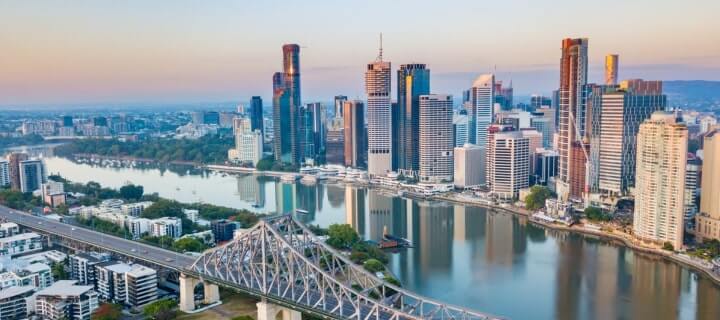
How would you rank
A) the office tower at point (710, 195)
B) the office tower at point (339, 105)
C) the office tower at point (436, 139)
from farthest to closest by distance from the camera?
the office tower at point (339, 105) → the office tower at point (436, 139) → the office tower at point (710, 195)

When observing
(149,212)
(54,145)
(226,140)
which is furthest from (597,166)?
(54,145)

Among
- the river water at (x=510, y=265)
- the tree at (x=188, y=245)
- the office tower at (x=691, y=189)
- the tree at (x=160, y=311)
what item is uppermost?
the office tower at (x=691, y=189)

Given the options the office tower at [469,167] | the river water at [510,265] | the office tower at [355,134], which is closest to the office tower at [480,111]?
the office tower at [355,134]

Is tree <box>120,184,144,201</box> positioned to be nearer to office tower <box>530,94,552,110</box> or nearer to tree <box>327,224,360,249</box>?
tree <box>327,224,360,249</box>

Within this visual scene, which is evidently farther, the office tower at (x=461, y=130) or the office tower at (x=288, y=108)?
the office tower at (x=288, y=108)

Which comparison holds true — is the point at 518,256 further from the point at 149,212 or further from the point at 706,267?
the point at 149,212

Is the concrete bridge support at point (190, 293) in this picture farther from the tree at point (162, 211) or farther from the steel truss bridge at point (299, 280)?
the tree at point (162, 211)
